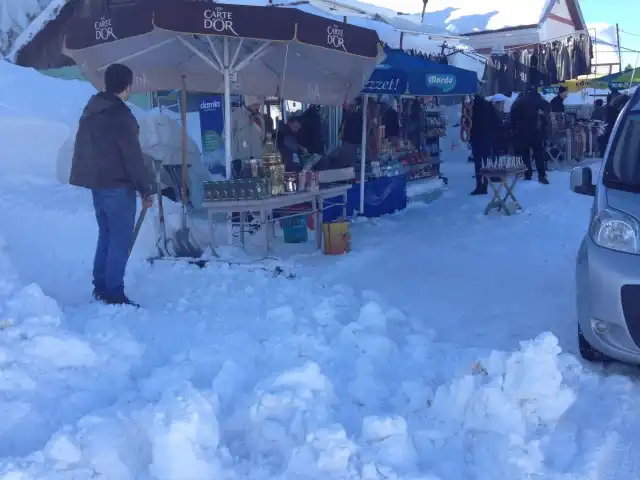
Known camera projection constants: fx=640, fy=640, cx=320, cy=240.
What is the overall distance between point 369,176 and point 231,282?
5.11 meters

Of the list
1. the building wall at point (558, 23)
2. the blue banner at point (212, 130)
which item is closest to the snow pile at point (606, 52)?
the building wall at point (558, 23)

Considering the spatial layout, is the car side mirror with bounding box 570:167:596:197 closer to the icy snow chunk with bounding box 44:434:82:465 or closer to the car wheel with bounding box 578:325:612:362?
the car wheel with bounding box 578:325:612:362

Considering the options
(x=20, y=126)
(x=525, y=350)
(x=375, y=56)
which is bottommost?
(x=525, y=350)

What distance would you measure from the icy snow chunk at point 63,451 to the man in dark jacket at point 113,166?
2375mm

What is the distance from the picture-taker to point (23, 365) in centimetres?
374

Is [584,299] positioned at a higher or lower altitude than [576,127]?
lower

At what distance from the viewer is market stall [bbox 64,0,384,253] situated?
19.9 ft

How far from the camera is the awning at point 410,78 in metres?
8.88

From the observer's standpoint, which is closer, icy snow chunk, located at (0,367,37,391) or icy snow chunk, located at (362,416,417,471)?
icy snow chunk, located at (362,416,417,471)

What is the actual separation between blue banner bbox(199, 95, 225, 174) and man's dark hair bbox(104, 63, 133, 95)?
6.25m

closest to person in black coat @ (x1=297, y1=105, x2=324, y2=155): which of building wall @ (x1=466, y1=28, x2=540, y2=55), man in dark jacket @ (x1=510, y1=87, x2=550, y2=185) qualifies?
man in dark jacket @ (x1=510, y1=87, x2=550, y2=185)

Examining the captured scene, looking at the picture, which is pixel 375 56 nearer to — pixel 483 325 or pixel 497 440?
pixel 483 325

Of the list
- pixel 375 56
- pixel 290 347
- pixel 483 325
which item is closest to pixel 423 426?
pixel 290 347

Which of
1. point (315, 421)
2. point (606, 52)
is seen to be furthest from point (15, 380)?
point (606, 52)
